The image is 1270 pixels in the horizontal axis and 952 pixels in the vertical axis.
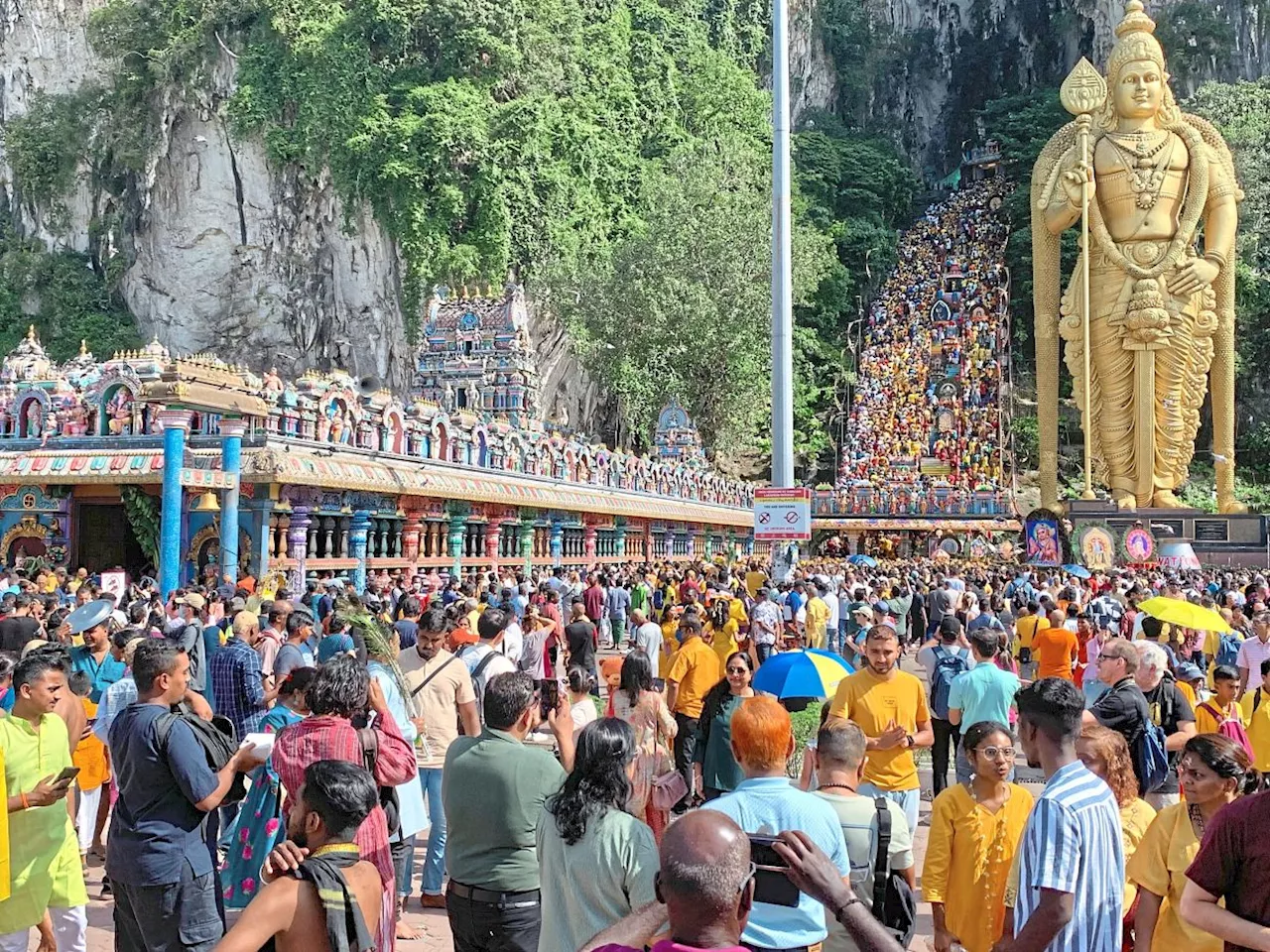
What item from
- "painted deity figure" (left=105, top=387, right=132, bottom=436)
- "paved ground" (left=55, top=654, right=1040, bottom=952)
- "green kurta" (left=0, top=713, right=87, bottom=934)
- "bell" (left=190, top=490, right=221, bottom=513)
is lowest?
"paved ground" (left=55, top=654, right=1040, bottom=952)

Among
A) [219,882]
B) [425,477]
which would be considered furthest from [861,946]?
[425,477]

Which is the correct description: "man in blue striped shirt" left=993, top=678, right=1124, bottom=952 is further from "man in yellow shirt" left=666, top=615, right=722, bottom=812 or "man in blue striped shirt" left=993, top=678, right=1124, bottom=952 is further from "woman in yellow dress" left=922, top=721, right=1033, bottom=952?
"man in yellow shirt" left=666, top=615, right=722, bottom=812

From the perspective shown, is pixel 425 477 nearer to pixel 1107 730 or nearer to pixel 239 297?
pixel 1107 730

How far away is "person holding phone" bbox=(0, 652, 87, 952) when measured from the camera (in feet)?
13.7

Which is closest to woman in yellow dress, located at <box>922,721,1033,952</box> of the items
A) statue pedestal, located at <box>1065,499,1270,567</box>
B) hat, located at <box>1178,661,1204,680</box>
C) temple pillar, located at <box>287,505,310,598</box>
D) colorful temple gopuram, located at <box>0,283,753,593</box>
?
hat, located at <box>1178,661,1204,680</box>

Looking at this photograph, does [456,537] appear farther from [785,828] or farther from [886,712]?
[785,828]

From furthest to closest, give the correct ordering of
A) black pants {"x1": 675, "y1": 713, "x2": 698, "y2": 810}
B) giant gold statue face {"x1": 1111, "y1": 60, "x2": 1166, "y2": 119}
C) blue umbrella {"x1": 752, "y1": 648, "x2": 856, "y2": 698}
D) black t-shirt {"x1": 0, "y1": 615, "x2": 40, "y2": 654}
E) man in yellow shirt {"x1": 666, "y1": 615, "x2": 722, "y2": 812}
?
1. giant gold statue face {"x1": 1111, "y1": 60, "x2": 1166, "y2": 119}
2. black t-shirt {"x1": 0, "y1": 615, "x2": 40, "y2": 654}
3. man in yellow shirt {"x1": 666, "y1": 615, "x2": 722, "y2": 812}
4. black pants {"x1": 675, "y1": 713, "x2": 698, "y2": 810}
5. blue umbrella {"x1": 752, "y1": 648, "x2": 856, "y2": 698}

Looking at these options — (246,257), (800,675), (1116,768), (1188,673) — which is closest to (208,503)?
(800,675)

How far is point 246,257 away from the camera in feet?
128

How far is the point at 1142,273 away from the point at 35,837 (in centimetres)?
2913

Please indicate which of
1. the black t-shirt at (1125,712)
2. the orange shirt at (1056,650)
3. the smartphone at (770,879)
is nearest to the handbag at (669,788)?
the smartphone at (770,879)

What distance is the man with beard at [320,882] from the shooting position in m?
2.77

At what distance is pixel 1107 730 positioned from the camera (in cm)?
409

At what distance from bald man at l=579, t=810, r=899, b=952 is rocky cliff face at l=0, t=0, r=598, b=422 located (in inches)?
1377
